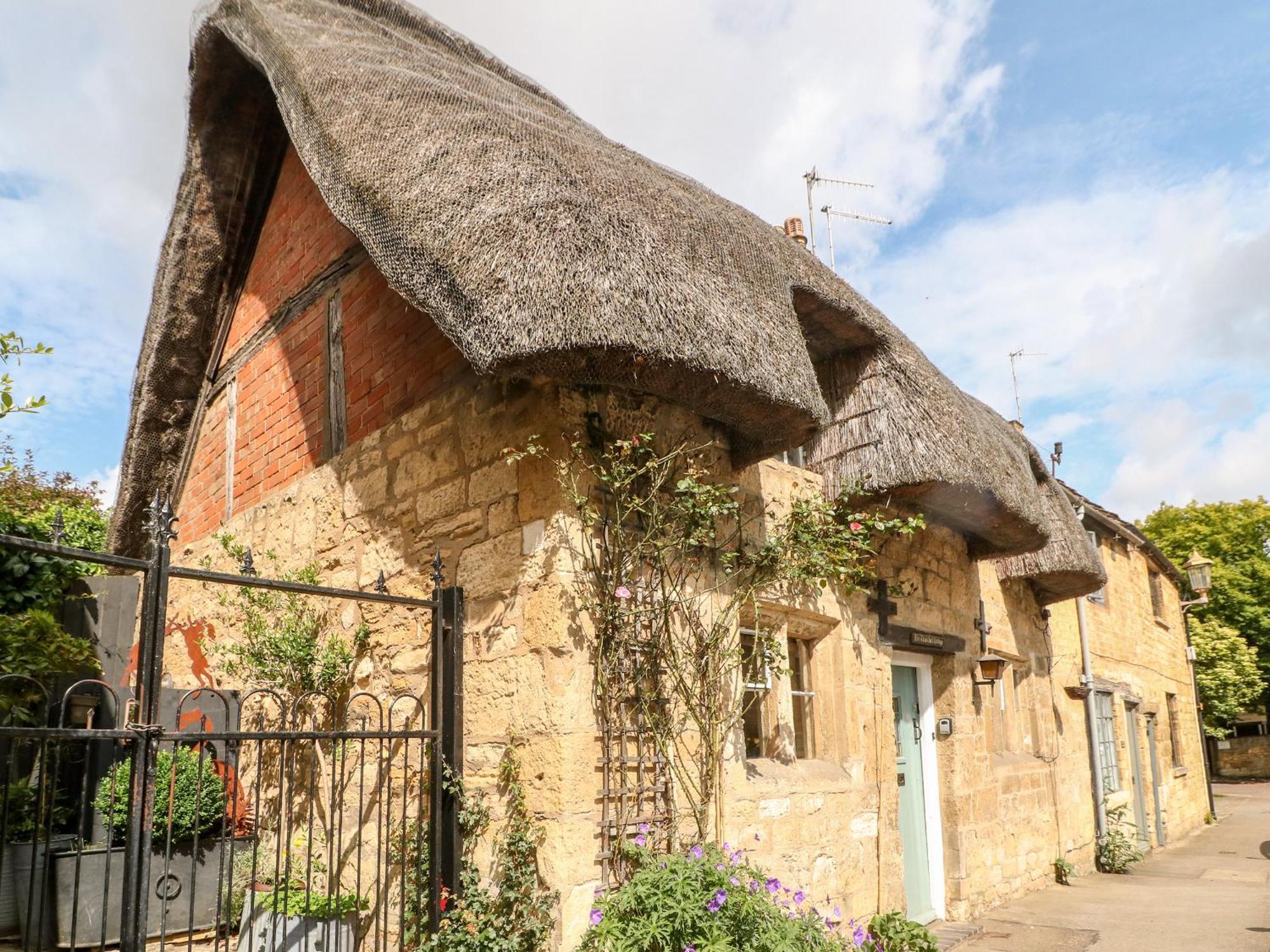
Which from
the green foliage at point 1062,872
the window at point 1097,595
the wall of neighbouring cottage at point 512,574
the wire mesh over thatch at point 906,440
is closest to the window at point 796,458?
the wire mesh over thatch at point 906,440

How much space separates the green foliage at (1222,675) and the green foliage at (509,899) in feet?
79.1

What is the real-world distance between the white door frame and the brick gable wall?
3663mm

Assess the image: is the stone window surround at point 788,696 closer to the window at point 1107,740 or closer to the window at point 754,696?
the window at point 754,696

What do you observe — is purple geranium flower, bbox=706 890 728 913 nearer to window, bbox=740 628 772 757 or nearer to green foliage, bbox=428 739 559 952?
green foliage, bbox=428 739 559 952

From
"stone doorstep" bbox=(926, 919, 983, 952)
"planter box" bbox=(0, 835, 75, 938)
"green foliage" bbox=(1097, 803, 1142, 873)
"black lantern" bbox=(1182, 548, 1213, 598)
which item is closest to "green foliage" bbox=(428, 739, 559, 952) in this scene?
"planter box" bbox=(0, 835, 75, 938)

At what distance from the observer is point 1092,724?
9.49 m

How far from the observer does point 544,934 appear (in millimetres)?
3494

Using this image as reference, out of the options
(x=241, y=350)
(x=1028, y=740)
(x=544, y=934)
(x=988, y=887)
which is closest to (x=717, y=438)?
(x=544, y=934)

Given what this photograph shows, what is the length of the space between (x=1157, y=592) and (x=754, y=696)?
12.2m

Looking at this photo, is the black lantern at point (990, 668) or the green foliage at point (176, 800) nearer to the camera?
the green foliage at point (176, 800)

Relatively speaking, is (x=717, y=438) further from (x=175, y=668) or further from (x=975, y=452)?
(x=175, y=668)

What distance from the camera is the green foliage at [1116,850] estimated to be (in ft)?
29.4

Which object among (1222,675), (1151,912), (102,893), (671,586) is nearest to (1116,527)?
(1151,912)

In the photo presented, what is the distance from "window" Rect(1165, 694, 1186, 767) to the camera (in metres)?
13.9
